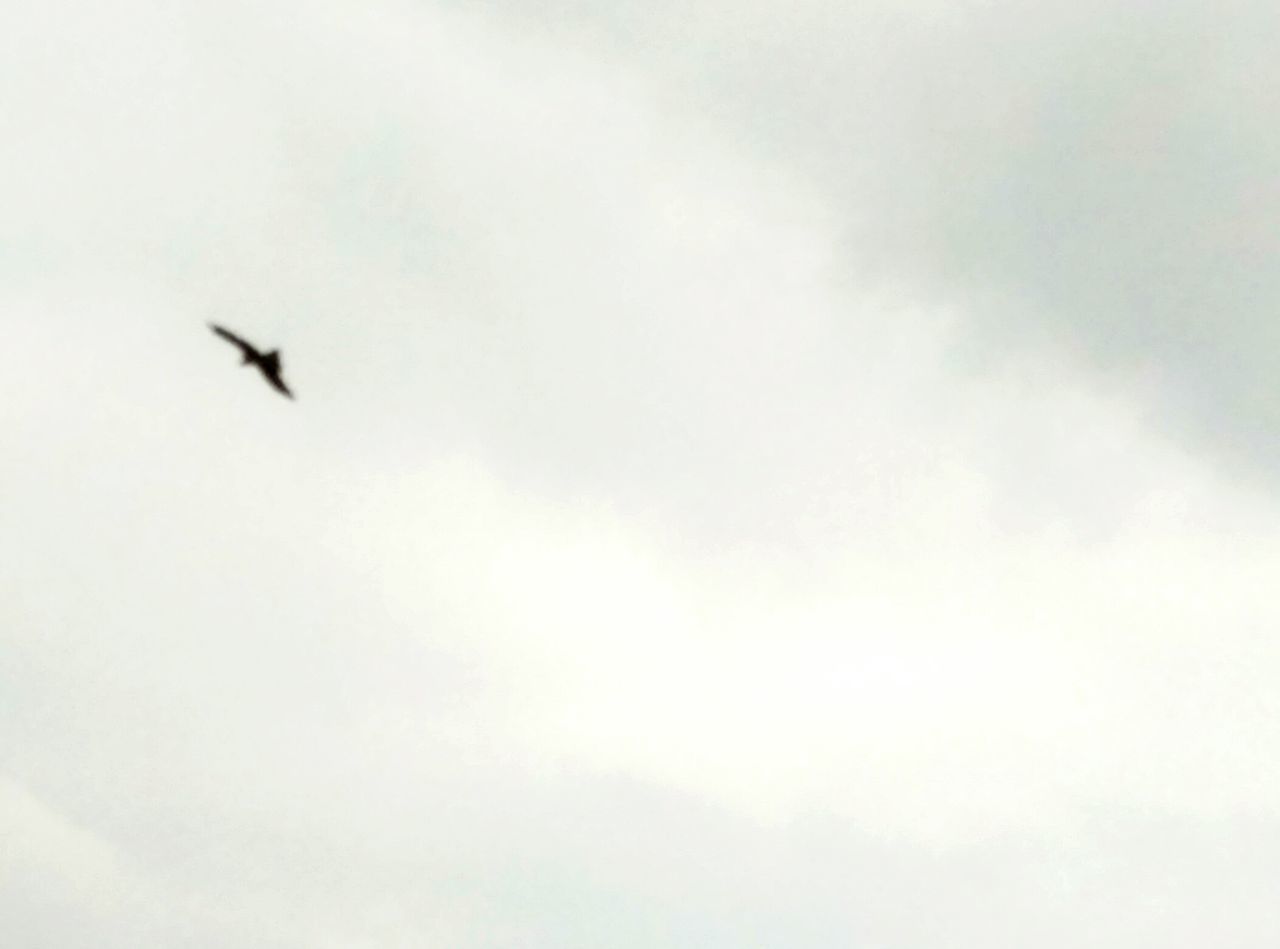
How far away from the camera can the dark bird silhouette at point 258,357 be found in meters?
150

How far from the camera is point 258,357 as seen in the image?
5925 inches

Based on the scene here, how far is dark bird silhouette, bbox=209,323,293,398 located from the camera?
150 m

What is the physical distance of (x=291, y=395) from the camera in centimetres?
14475

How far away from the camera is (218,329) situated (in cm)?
15075

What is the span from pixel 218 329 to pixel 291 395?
41.2 feet
